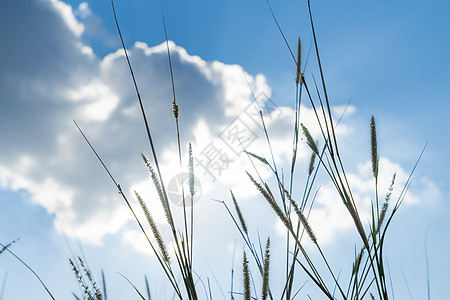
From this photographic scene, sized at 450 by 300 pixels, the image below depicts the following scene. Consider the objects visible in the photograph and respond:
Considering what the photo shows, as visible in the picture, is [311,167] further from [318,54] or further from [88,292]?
[88,292]

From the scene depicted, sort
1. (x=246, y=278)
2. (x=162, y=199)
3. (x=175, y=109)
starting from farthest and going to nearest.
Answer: (x=246, y=278)
(x=175, y=109)
(x=162, y=199)

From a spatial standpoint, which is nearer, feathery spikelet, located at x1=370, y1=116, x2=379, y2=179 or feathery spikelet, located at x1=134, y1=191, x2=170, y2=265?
feathery spikelet, located at x1=134, y1=191, x2=170, y2=265

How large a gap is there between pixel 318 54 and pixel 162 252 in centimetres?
72

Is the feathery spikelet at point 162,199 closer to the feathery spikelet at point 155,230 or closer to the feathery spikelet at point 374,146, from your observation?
the feathery spikelet at point 155,230

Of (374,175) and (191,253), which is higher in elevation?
(374,175)

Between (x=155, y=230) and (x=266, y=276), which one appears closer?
(x=155, y=230)

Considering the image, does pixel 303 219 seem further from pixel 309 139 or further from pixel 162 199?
pixel 162 199

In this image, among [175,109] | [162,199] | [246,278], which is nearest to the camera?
[162,199]

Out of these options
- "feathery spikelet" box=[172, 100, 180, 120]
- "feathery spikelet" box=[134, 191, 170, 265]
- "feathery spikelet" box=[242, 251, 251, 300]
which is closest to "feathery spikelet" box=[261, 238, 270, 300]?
"feathery spikelet" box=[242, 251, 251, 300]

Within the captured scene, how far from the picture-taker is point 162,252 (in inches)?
41.6

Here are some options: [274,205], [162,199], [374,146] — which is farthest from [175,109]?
[374,146]

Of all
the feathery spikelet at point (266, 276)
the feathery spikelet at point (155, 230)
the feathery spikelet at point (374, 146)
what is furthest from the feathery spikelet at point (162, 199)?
the feathery spikelet at point (374, 146)

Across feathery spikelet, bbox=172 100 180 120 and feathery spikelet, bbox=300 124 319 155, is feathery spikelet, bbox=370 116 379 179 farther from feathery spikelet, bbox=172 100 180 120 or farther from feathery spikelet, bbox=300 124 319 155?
feathery spikelet, bbox=172 100 180 120

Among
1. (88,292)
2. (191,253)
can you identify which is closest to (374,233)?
(191,253)
